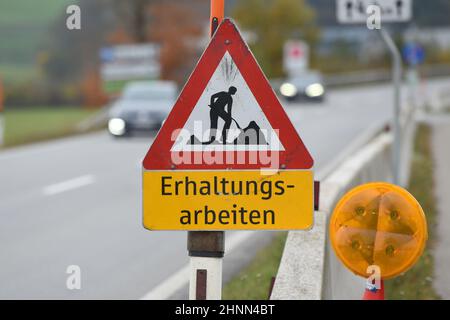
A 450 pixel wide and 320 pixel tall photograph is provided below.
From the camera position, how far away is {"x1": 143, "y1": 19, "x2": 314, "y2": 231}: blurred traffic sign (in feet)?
14.2

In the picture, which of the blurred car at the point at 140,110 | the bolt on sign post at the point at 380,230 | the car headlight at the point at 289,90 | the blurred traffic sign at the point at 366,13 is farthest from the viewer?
the car headlight at the point at 289,90

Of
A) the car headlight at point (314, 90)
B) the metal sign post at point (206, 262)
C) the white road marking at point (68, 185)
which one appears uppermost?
the metal sign post at point (206, 262)

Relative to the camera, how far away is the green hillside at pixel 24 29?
3565 inches

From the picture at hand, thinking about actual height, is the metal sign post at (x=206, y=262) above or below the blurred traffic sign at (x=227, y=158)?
below

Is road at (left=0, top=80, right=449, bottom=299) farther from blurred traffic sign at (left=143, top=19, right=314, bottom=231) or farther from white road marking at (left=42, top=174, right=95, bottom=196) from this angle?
blurred traffic sign at (left=143, top=19, right=314, bottom=231)

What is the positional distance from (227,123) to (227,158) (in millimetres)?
141

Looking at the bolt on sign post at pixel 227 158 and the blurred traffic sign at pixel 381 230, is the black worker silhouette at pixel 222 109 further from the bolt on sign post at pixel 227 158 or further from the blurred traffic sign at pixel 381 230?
the blurred traffic sign at pixel 381 230

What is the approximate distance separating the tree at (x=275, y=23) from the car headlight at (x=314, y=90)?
1466 centimetres

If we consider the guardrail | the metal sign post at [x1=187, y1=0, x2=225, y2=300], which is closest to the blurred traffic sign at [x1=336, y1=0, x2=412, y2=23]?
the guardrail

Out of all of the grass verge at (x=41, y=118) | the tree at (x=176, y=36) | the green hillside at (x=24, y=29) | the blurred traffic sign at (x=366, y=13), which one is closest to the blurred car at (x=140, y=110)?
the blurred traffic sign at (x=366, y=13)

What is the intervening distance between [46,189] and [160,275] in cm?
682

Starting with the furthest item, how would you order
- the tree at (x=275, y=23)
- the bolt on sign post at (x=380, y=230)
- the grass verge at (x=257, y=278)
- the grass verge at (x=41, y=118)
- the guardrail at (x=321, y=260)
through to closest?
the tree at (x=275, y=23) < the grass verge at (x=41, y=118) < the grass verge at (x=257, y=278) < the guardrail at (x=321, y=260) < the bolt on sign post at (x=380, y=230)

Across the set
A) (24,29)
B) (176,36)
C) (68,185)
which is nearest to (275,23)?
(176,36)

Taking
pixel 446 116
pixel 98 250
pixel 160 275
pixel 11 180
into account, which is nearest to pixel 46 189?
pixel 11 180
